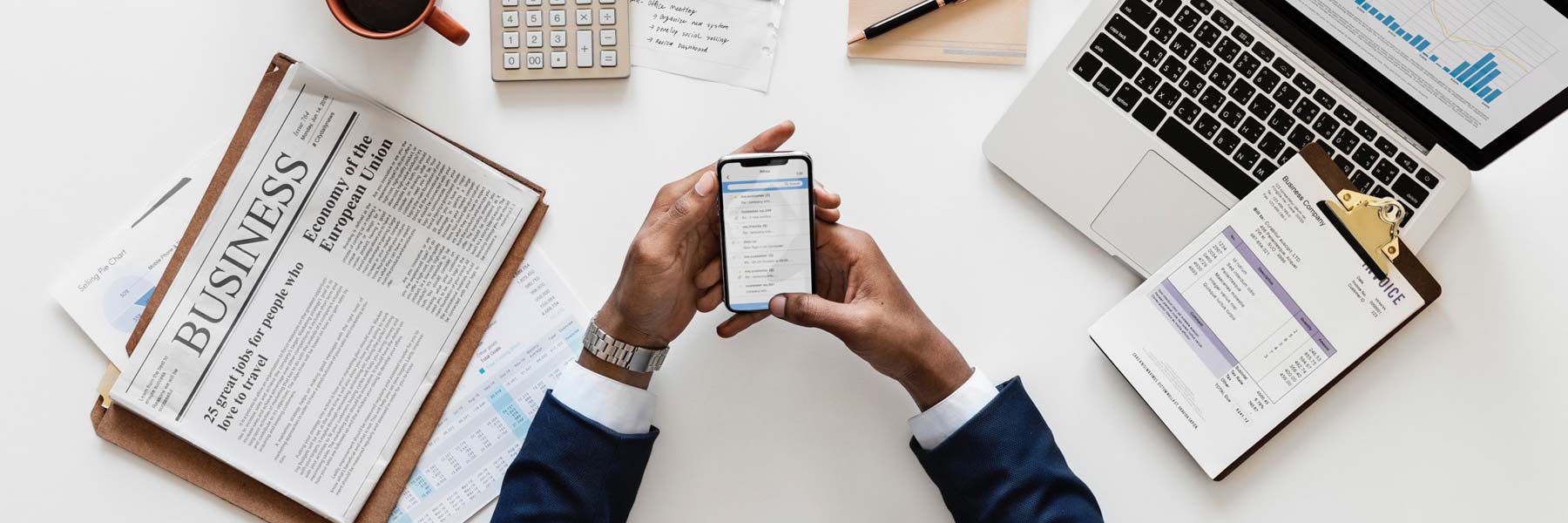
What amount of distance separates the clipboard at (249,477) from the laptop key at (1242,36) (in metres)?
0.67

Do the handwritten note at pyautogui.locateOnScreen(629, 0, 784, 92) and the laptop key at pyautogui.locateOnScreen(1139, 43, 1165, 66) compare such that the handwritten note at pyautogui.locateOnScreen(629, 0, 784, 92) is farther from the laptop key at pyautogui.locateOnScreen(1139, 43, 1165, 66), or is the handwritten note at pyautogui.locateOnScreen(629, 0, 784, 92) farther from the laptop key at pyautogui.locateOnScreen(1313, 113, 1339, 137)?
the laptop key at pyautogui.locateOnScreen(1313, 113, 1339, 137)

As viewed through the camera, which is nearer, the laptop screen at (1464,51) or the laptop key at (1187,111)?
the laptop screen at (1464,51)

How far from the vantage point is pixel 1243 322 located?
84 centimetres

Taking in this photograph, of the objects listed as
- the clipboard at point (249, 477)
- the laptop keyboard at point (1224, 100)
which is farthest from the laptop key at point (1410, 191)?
the clipboard at point (249, 477)

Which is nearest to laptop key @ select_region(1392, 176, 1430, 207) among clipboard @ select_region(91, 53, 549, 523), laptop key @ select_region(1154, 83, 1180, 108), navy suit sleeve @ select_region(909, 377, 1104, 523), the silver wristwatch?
laptop key @ select_region(1154, 83, 1180, 108)

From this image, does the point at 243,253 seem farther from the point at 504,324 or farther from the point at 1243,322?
the point at 1243,322

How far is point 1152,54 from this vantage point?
0.82 meters

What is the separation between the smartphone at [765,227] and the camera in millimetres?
755

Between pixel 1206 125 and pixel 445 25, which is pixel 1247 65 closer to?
pixel 1206 125

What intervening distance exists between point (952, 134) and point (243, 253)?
0.70 m

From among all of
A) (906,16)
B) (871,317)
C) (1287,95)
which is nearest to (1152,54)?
(1287,95)

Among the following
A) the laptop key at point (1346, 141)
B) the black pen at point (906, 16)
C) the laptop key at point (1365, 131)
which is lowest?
the black pen at point (906, 16)

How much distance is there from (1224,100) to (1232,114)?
2 cm

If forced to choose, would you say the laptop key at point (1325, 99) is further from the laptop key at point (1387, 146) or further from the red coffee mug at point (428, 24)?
the red coffee mug at point (428, 24)
